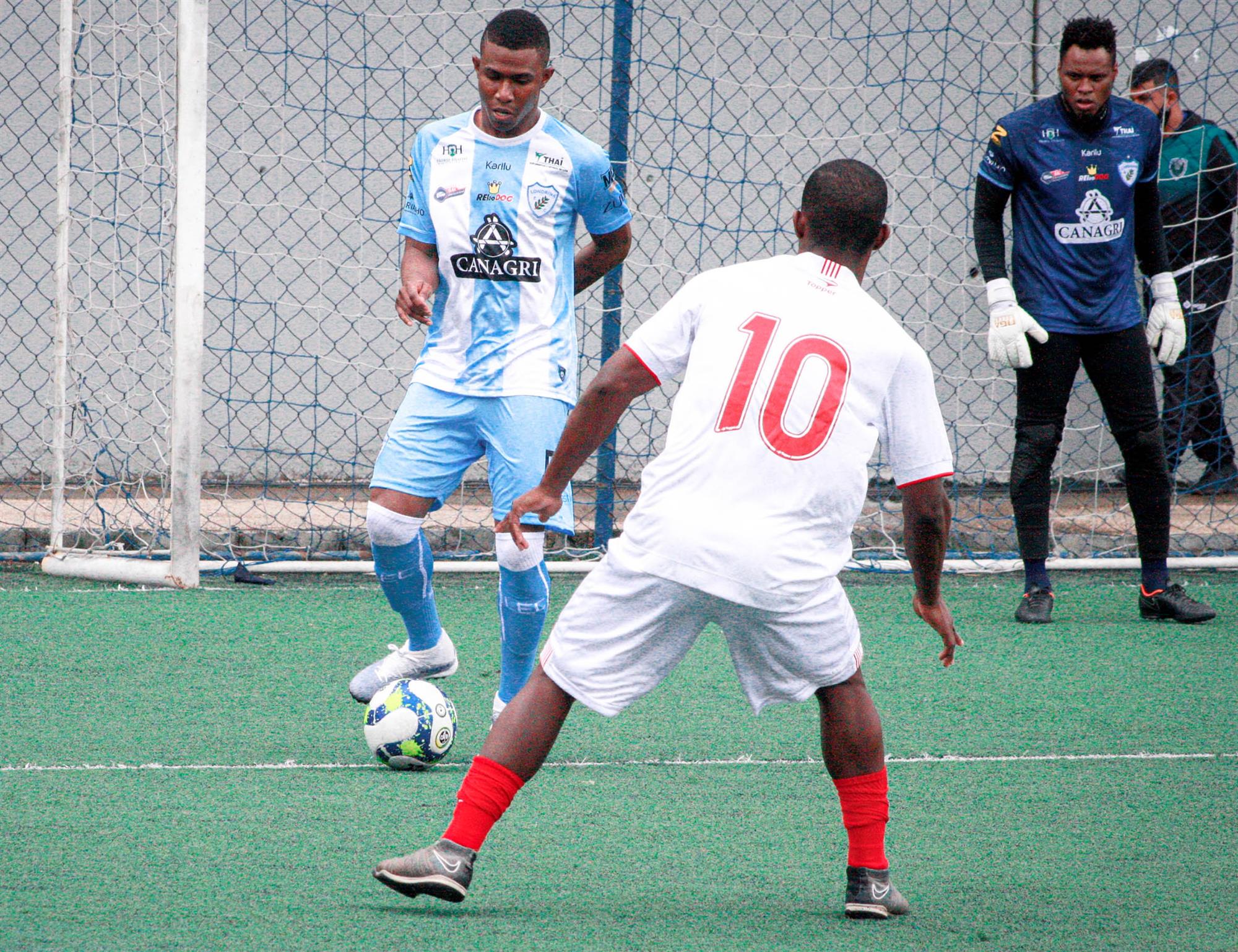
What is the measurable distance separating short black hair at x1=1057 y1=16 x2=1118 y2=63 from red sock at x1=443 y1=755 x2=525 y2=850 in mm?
4080

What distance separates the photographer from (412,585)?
14.3ft

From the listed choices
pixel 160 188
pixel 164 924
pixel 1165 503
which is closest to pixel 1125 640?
pixel 1165 503

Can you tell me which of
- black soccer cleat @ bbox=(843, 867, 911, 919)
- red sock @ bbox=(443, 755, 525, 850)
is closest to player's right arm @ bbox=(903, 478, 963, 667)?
black soccer cleat @ bbox=(843, 867, 911, 919)

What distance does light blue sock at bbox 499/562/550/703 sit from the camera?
4.18 meters

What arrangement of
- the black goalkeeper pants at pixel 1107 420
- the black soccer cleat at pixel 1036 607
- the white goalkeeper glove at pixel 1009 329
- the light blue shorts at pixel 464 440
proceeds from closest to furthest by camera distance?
the light blue shorts at pixel 464 440, the white goalkeeper glove at pixel 1009 329, the black goalkeeper pants at pixel 1107 420, the black soccer cleat at pixel 1036 607

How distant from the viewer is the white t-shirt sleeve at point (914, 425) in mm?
2836

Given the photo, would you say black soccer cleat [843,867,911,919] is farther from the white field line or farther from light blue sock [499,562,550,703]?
light blue sock [499,562,550,703]

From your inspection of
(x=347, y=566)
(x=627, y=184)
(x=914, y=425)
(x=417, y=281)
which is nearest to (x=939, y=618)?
(x=914, y=425)

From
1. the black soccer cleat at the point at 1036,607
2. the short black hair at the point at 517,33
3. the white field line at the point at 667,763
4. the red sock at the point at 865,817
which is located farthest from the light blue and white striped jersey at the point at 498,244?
the black soccer cleat at the point at 1036,607

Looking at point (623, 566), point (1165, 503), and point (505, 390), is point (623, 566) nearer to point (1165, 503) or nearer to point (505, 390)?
point (505, 390)

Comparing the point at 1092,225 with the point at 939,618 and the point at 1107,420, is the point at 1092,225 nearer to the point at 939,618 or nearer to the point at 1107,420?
the point at 1107,420

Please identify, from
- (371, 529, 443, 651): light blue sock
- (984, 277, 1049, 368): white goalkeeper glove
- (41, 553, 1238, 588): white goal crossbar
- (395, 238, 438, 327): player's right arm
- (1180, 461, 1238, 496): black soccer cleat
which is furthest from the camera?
(1180, 461, 1238, 496): black soccer cleat

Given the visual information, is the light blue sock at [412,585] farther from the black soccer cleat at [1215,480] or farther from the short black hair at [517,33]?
the black soccer cleat at [1215,480]

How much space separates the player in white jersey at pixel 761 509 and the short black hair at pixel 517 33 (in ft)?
4.87
